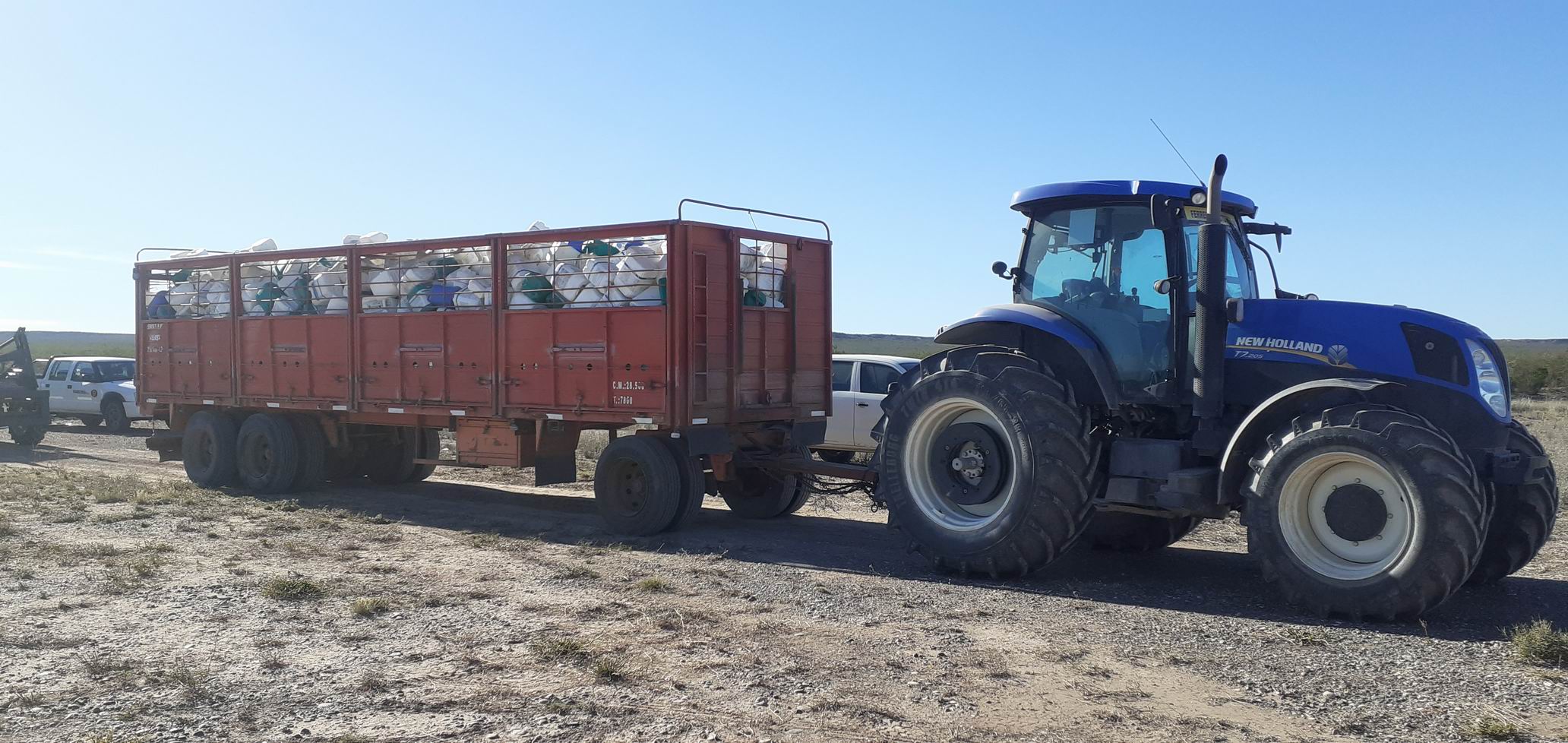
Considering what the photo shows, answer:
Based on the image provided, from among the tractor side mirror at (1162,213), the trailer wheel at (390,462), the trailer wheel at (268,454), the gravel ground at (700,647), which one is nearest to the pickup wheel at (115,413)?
the trailer wheel at (268,454)

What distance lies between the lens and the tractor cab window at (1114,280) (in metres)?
8.33

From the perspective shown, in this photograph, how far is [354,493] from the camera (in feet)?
46.8

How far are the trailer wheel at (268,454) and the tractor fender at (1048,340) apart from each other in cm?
855

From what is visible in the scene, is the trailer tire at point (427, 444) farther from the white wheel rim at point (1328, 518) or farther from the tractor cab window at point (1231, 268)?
the white wheel rim at point (1328, 518)

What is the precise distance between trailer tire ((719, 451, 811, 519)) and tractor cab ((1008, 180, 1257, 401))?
154 inches

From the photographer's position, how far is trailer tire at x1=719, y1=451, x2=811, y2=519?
1209cm

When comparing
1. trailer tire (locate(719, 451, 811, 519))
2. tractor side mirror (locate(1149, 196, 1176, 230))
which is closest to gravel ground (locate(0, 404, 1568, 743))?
trailer tire (locate(719, 451, 811, 519))

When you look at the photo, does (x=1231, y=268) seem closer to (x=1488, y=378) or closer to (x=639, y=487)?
(x=1488, y=378)

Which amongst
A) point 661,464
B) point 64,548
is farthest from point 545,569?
point 64,548

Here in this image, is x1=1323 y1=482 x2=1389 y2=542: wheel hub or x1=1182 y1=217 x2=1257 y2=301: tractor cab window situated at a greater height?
x1=1182 y1=217 x2=1257 y2=301: tractor cab window

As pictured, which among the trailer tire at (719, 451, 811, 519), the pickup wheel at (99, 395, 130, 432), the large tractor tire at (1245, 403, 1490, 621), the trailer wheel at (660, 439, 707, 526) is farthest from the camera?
the pickup wheel at (99, 395, 130, 432)

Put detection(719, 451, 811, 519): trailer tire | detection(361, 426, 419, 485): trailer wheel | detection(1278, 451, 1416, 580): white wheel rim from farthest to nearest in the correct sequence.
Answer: detection(361, 426, 419, 485): trailer wheel
detection(719, 451, 811, 519): trailer tire
detection(1278, 451, 1416, 580): white wheel rim

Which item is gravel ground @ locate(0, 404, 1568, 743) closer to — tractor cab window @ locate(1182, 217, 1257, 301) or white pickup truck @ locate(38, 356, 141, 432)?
tractor cab window @ locate(1182, 217, 1257, 301)

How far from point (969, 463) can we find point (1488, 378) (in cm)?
340
